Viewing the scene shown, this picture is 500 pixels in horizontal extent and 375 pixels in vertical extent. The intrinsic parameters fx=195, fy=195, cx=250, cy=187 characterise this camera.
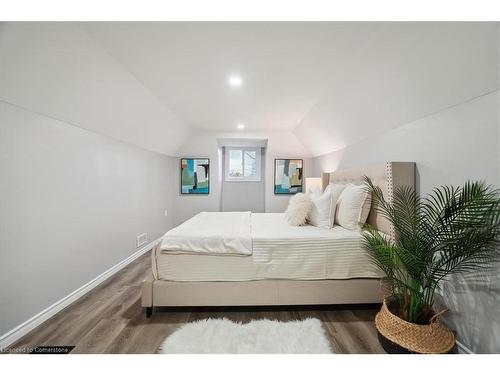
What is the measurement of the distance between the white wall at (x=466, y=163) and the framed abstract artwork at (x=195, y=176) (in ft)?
12.1

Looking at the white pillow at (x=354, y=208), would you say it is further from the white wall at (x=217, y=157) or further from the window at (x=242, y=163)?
the window at (x=242, y=163)

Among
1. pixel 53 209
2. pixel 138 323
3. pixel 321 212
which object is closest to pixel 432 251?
pixel 321 212

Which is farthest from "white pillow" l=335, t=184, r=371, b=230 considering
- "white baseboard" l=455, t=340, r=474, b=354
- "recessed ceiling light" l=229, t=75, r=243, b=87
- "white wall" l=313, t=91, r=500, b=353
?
"recessed ceiling light" l=229, t=75, r=243, b=87

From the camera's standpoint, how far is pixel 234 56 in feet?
5.66

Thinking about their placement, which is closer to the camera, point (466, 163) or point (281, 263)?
point (466, 163)

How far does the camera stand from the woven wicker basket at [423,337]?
3.81 feet

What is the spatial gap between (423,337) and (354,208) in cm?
107

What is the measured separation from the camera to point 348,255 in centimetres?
171

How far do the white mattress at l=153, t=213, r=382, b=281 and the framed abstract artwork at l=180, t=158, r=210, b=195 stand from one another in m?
2.90

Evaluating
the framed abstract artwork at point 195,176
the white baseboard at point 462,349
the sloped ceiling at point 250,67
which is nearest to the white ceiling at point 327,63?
the sloped ceiling at point 250,67

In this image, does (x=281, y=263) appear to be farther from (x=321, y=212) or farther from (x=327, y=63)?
(x=327, y=63)

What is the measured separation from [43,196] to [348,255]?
2630 mm

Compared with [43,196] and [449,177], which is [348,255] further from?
[43,196]

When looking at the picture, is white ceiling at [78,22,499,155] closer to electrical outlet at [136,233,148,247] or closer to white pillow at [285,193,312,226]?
white pillow at [285,193,312,226]
